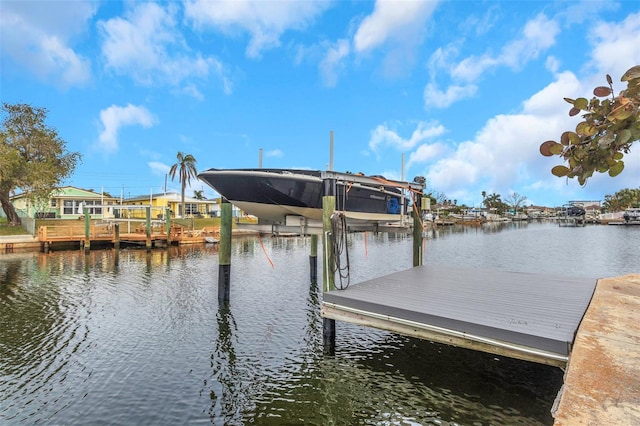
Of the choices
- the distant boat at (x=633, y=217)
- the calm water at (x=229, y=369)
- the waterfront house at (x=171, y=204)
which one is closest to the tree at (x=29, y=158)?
the waterfront house at (x=171, y=204)

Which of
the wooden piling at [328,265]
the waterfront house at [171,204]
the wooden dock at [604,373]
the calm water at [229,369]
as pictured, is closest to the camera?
the wooden dock at [604,373]

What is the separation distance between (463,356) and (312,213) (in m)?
4.90

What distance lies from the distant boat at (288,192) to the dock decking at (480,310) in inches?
93.3

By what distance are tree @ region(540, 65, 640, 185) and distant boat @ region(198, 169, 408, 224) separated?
6.22m

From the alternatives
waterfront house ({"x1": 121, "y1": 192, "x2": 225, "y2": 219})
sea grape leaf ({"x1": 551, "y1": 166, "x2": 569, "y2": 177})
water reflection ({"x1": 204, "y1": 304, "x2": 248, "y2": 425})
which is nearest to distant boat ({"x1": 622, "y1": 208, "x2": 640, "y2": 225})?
waterfront house ({"x1": 121, "y1": 192, "x2": 225, "y2": 219})

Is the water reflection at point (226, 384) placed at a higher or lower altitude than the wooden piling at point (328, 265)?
lower

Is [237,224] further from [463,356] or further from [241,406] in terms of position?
[463,356]

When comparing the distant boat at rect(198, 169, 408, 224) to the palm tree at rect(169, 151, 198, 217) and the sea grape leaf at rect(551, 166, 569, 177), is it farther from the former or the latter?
the palm tree at rect(169, 151, 198, 217)

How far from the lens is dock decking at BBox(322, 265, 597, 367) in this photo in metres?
4.55

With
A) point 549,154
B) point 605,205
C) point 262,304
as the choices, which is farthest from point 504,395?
point 605,205

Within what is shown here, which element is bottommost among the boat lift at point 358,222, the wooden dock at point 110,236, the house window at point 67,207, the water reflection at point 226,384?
the water reflection at point 226,384

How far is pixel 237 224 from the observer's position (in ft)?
35.1

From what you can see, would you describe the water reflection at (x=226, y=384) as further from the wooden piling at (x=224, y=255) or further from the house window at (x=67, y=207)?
the house window at (x=67, y=207)

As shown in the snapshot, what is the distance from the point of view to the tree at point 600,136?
5.84 feet
